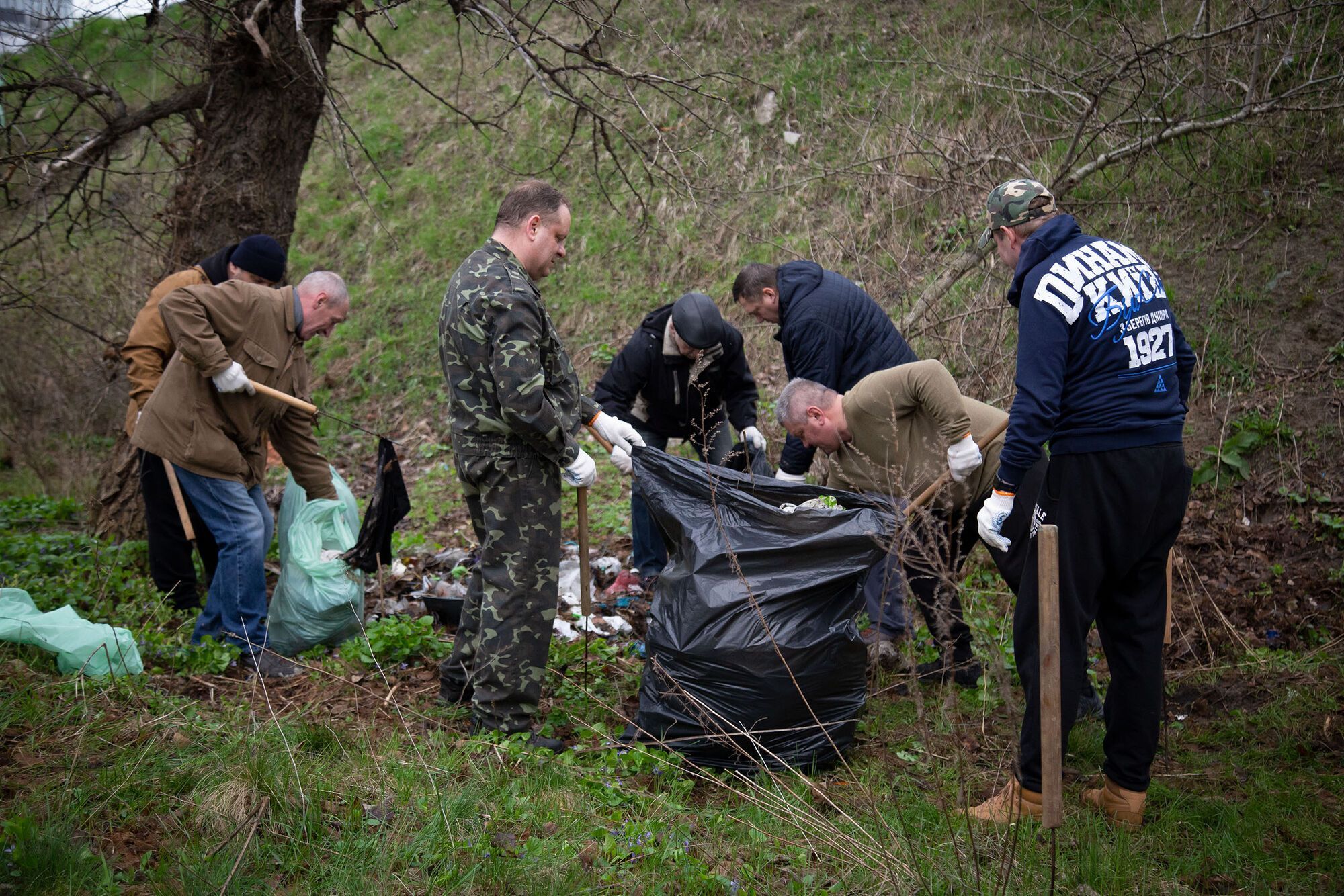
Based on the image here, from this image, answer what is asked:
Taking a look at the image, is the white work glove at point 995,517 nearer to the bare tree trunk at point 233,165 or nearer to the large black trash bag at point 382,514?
the large black trash bag at point 382,514

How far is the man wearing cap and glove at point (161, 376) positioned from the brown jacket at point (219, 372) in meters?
0.23

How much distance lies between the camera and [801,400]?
152 inches

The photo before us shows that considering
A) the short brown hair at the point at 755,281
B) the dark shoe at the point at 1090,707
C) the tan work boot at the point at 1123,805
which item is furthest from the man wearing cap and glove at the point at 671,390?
the tan work boot at the point at 1123,805

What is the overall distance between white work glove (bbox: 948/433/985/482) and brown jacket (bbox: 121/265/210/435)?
11.5ft

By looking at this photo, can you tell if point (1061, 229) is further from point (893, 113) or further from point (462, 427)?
point (893, 113)

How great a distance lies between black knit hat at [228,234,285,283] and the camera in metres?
4.42

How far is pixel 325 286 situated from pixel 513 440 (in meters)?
1.55

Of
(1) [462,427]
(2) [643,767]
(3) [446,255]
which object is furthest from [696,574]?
(3) [446,255]

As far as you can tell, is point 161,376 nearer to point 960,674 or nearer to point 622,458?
point 622,458

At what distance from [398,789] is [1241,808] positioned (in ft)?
8.59

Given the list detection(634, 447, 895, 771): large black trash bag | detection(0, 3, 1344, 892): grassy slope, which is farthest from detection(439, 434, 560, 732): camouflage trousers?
detection(634, 447, 895, 771): large black trash bag

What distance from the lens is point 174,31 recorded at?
5469mm

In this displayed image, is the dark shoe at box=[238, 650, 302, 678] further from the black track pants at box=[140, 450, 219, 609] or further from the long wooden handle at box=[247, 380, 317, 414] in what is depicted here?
the long wooden handle at box=[247, 380, 317, 414]

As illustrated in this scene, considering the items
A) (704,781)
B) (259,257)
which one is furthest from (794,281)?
(259,257)
